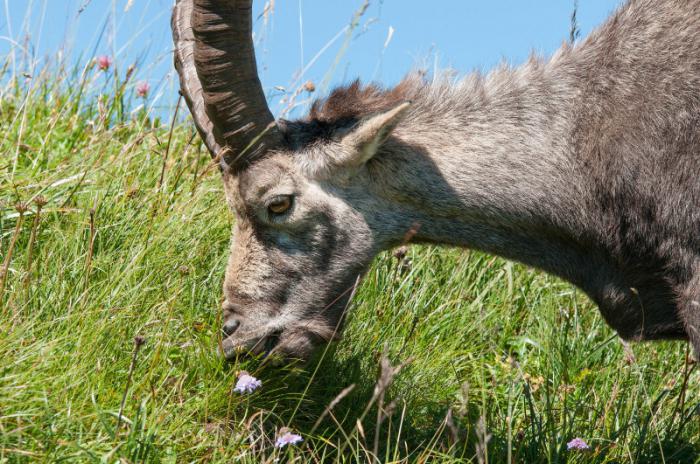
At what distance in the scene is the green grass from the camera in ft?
14.1

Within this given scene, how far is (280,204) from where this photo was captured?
518 centimetres

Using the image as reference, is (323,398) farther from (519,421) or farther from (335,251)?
(519,421)

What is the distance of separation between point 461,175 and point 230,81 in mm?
1322

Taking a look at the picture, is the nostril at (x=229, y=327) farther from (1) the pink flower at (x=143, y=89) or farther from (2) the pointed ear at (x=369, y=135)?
(1) the pink flower at (x=143, y=89)

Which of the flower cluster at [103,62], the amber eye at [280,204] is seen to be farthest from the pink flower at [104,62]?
the amber eye at [280,204]

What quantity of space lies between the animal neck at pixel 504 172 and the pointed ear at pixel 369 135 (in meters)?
0.18

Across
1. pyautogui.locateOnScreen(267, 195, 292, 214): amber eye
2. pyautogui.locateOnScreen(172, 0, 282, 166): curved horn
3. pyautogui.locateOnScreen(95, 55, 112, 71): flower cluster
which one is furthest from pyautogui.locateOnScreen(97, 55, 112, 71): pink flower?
pyautogui.locateOnScreen(267, 195, 292, 214): amber eye

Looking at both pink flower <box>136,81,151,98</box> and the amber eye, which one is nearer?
the amber eye

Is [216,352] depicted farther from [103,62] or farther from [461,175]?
[103,62]

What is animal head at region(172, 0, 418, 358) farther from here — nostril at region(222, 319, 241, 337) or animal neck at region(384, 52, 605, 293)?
animal neck at region(384, 52, 605, 293)

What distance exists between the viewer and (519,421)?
5668mm

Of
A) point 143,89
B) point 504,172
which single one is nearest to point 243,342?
point 504,172

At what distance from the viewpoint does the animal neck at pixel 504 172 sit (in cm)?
514

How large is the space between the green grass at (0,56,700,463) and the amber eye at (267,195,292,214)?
503mm
